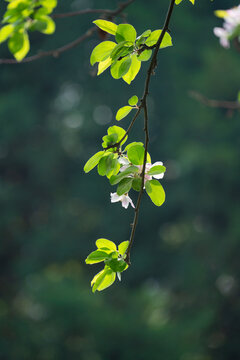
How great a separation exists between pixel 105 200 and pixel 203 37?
2915 mm

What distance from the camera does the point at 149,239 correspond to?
20.9 ft

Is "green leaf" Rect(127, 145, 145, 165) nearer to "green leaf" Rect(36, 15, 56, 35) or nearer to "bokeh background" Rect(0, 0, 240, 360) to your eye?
"green leaf" Rect(36, 15, 56, 35)

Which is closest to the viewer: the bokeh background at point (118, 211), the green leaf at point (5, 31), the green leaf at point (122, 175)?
the green leaf at point (122, 175)

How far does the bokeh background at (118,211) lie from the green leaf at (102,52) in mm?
4022

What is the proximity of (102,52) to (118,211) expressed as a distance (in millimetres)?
5590

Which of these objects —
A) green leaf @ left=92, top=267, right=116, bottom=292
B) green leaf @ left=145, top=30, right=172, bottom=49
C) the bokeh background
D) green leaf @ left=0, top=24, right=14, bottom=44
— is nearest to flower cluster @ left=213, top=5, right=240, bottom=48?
green leaf @ left=145, top=30, right=172, bottom=49

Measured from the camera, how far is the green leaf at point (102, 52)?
24.8 inches

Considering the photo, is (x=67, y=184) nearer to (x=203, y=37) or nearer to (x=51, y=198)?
(x=51, y=198)

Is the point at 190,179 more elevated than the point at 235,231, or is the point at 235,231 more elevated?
the point at 190,179

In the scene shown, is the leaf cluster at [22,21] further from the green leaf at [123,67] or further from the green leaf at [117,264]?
the green leaf at [117,264]

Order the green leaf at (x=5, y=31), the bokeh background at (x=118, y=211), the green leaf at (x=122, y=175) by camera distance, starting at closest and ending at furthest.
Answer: the green leaf at (x=122, y=175) < the green leaf at (x=5, y=31) < the bokeh background at (x=118, y=211)

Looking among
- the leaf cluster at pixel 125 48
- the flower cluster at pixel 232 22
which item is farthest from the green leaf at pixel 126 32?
the flower cluster at pixel 232 22

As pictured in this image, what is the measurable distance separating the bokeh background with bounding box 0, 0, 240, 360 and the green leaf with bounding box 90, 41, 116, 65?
4.02 m

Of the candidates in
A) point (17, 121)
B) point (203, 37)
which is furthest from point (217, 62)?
point (17, 121)
